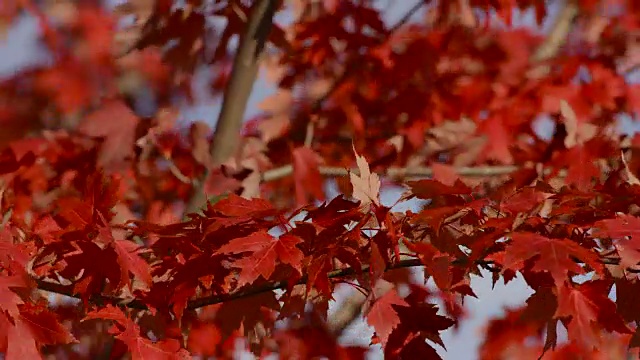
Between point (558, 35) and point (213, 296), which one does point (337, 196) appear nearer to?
point (213, 296)

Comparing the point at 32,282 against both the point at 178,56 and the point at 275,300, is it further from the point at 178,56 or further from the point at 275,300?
the point at 178,56

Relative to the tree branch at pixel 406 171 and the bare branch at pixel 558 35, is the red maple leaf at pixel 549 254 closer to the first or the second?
the tree branch at pixel 406 171

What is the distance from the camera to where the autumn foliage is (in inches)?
55.9

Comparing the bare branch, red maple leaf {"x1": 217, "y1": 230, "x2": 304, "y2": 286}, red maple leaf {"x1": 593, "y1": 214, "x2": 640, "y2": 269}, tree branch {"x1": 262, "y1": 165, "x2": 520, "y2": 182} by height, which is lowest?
the bare branch

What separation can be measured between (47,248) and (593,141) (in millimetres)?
1582

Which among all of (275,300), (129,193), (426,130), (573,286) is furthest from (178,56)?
(573,286)

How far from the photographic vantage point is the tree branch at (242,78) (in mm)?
2627

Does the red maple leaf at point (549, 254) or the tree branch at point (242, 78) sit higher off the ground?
the red maple leaf at point (549, 254)

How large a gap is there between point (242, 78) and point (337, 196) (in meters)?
1.29

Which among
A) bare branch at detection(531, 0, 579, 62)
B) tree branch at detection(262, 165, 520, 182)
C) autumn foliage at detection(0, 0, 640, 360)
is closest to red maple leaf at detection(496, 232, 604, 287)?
autumn foliage at detection(0, 0, 640, 360)

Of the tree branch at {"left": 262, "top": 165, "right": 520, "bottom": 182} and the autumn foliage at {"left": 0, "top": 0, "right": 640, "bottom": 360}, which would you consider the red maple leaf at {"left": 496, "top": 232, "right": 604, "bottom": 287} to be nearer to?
the autumn foliage at {"left": 0, "top": 0, "right": 640, "bottom": 360}

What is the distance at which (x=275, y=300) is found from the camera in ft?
5.65

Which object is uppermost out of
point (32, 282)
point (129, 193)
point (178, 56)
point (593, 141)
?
point (32, 282)

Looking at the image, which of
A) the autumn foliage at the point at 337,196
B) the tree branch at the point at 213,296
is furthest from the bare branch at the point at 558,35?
the tree branch at the point at 213,296
